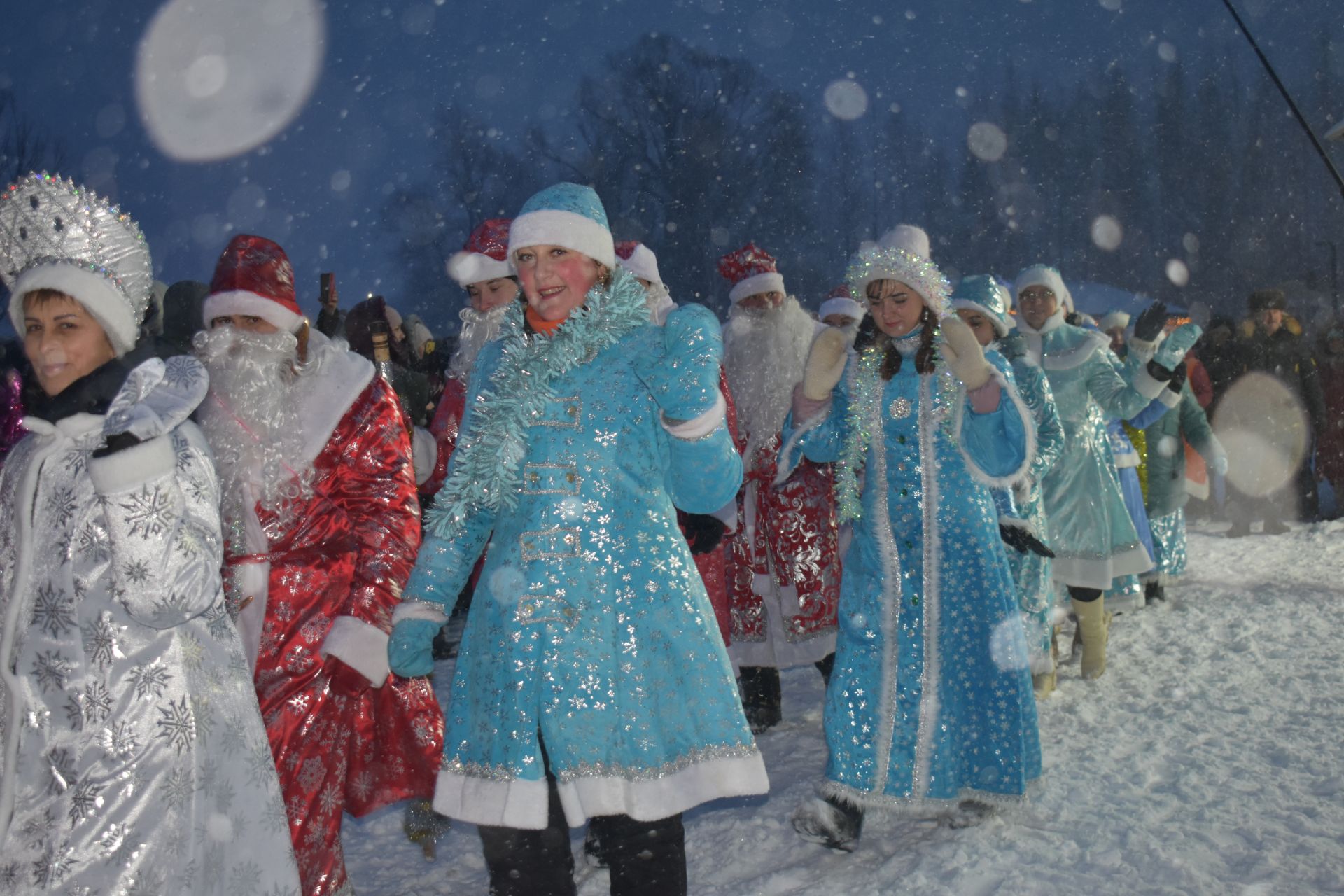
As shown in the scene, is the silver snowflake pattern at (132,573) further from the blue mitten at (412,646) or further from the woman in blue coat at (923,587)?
the woman in blue coat at (923,587)

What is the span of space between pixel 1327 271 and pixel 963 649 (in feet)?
97.3

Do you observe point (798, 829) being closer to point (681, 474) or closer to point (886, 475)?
point (886, 475)

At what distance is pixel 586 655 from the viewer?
2639 millimetres

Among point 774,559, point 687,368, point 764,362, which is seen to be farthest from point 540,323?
point 764,362

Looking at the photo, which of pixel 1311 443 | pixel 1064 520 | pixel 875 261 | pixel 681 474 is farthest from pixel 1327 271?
pixel 681 474

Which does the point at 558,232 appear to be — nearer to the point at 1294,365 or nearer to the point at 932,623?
the point at 932,623

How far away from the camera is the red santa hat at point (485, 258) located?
5.04 metres

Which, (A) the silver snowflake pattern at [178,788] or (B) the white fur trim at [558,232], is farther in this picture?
(B) the white fur trim at [558,232]

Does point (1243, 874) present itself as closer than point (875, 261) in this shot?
Yes

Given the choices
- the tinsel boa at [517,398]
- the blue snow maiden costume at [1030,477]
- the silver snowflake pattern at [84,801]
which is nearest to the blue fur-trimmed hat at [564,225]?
the tinsel boa at [517,398]

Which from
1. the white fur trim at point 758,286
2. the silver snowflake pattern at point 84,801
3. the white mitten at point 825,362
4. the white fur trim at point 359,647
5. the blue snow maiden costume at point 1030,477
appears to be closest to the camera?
the silver snowflake pattern at point 84,801

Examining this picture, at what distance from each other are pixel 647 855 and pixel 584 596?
663 mm

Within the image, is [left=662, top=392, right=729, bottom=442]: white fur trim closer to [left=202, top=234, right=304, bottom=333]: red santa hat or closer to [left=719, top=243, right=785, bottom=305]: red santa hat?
[left=202, top=234, right=304, bottom=333]: red santa hat

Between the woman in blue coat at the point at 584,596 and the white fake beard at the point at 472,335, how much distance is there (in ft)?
6.99
